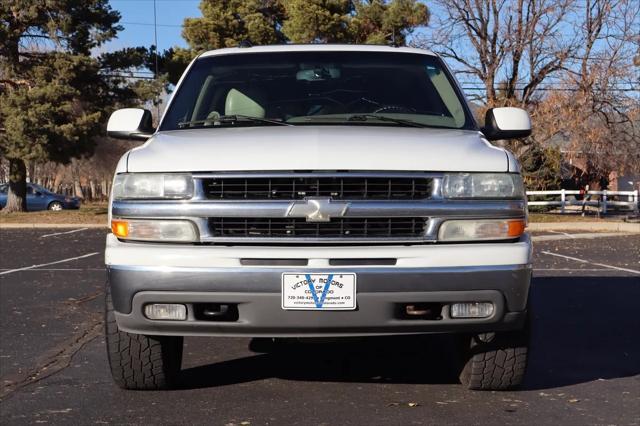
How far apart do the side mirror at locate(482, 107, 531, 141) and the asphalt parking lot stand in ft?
4.87

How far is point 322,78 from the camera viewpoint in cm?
584

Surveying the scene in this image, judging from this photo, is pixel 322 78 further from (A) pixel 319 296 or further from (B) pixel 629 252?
(B) pixel 629 252

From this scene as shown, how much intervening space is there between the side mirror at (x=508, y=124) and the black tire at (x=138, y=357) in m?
2.31

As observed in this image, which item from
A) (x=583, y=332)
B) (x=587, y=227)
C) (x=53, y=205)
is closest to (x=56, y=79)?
(x=53, y=205)

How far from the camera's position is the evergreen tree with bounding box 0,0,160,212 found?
103ft

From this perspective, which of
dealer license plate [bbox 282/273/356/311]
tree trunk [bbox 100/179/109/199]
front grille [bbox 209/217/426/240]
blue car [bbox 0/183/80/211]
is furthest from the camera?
tree trunk [bbox 100/179/109/199]

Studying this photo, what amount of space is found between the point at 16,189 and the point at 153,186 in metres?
32.9

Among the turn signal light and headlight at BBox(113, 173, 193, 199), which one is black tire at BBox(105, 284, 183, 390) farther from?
headlight at BBox(113, 173, 193, 199)

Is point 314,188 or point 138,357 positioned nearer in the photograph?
point 314,188

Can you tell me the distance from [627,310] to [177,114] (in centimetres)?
497

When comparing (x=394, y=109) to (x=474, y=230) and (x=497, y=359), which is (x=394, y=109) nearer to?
(x=474, y=230)

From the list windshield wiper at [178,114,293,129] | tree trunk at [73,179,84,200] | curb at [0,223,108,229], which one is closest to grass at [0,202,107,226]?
curb at [0,223,108,229]

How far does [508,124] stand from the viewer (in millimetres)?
5488

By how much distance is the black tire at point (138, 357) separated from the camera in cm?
482
